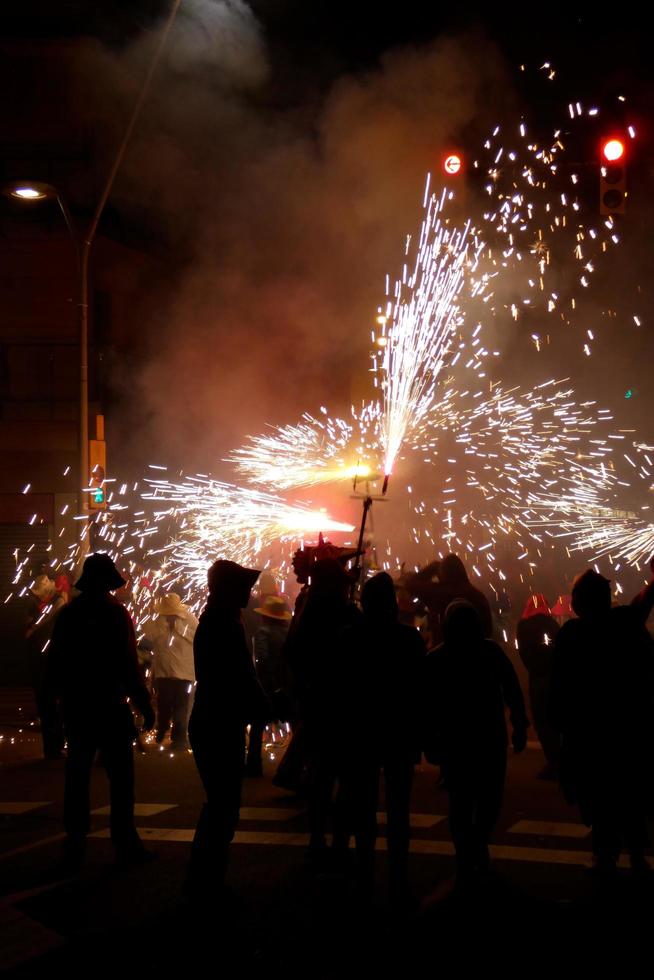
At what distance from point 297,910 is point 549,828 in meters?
2.07

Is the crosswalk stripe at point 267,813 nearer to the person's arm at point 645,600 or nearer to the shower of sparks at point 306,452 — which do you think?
the person's arm at point 645,600

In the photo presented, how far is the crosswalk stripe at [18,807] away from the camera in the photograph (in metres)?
6.52

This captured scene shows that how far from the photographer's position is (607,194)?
9.02 m

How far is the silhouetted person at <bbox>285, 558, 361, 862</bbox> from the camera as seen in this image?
16.9 ft

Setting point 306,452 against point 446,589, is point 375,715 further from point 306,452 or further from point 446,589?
point 306,452

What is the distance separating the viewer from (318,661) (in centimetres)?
546

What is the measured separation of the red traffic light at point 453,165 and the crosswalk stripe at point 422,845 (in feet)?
20.4

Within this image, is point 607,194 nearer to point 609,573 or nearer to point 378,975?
point 378,975

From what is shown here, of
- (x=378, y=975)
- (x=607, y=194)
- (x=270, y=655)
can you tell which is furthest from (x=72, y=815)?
(x=607, y=194)

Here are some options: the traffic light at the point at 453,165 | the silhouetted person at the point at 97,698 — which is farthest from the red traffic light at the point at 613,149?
the silhouetted person at the point at 97,698

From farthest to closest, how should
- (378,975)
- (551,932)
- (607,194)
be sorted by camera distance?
(607,194)
(551,932)
(378,975)

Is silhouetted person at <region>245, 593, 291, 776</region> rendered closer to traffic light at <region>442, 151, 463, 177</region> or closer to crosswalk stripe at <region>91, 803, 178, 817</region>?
crosswalk stripe at <region>91, 803, 178, 817</region>

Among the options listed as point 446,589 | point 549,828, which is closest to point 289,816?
point 549,828

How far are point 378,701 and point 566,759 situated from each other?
3.41ft
